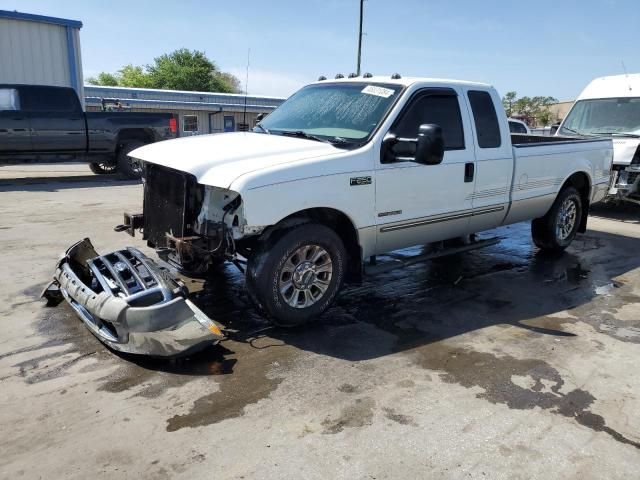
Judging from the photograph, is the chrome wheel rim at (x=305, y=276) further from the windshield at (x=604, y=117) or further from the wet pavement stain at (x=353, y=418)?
the windshield at (x=604, y=117)

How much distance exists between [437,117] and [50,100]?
438 inches

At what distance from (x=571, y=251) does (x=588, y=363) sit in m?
3.87

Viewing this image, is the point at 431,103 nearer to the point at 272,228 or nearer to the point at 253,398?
the point at 272,228

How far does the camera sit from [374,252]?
487cm

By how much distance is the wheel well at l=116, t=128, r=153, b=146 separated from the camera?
13633 mm

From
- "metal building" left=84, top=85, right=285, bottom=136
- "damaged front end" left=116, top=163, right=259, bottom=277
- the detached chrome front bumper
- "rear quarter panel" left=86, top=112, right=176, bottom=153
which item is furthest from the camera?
"metal building" left=84, top=85, right=285, bottom=136

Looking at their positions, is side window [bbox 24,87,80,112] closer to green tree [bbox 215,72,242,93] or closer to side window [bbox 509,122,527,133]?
side window [bbox 509,122,527,133]

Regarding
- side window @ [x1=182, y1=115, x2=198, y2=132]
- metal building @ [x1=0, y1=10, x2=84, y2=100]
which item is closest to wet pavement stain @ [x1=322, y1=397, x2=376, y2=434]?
metal building @ [x1=0, y1=10, x2=84, y2=100]

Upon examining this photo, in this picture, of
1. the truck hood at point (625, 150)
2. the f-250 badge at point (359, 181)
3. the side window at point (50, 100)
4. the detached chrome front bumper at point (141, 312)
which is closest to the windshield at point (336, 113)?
the f-250 badge at point (359, 181)

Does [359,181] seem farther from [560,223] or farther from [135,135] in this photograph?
[135,135]

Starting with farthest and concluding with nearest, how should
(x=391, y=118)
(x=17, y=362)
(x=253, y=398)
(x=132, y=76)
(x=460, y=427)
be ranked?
(x=132, y=76), (x=391, y=118), (x=17, y=362), (x=253, y=398), (x=460, y=427)

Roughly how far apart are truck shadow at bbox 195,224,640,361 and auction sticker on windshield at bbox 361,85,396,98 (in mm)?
1973

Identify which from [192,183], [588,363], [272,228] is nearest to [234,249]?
[272,228]

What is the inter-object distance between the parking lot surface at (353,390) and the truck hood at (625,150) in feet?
15.3
